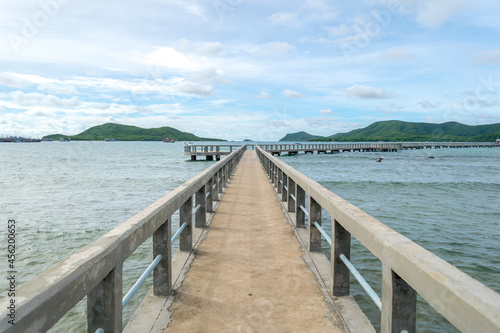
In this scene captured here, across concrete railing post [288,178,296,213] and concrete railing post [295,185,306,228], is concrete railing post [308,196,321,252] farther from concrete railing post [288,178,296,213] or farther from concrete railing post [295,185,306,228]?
concrete railing post [288,178,296,213]

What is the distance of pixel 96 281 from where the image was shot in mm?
1949

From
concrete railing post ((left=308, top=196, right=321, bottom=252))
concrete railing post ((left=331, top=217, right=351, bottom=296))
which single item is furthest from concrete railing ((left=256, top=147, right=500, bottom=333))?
concrete railing post ((left=308, top=196, right=321, bottom=252))

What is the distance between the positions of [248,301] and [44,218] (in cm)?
1474

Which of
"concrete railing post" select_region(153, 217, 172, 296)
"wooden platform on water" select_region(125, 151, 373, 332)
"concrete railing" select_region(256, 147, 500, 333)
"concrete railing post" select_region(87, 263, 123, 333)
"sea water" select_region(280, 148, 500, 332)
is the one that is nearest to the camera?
"concrete railing" select_region(256, 147, 500, 333)

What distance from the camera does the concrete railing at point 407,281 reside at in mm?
1407

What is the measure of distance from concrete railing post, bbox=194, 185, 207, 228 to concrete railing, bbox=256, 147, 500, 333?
276 centimetres

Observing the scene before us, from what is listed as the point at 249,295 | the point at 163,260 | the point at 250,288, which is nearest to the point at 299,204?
the point at 250,288

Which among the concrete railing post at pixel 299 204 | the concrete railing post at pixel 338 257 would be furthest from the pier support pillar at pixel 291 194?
the concrete railing post at pixel 338 257

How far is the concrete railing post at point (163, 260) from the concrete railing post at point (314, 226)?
2092mm

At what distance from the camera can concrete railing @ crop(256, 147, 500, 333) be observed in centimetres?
141

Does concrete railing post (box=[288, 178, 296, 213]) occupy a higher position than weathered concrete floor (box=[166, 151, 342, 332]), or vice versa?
concrete railing post (box=[288, 178, 296, 213])

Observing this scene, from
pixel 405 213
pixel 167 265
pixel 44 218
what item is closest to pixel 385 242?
pixel 167 265

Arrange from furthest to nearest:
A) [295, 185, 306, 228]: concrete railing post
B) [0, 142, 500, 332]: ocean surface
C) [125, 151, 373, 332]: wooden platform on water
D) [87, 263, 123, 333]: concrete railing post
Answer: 1. [0, 142, 500, 332]: ocean surface
2. [295, 185, 306, 228]: concrete railing post
3. [125, 151, 373, 332]: wooden platform on water
4. [87, 263, 123, 333]: concrete railing post

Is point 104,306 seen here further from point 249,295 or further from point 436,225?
point 436,225
